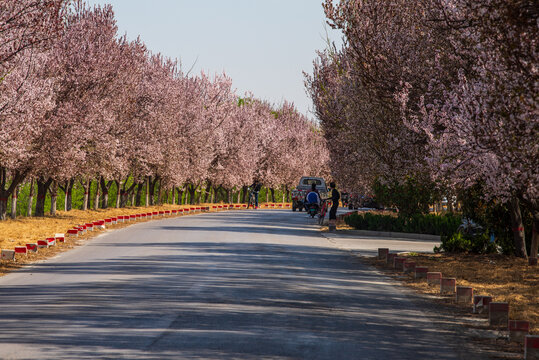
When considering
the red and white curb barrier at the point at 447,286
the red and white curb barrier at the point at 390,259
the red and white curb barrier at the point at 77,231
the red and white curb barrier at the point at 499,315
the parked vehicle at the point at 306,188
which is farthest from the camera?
the parked vehicle at the point at 306,188

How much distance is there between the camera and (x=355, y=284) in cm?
1432

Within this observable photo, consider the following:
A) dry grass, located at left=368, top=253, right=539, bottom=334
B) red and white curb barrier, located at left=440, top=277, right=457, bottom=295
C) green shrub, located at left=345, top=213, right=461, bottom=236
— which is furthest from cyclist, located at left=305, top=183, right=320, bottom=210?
red and white curb barrier, located at left=440, top=277, right=457, bottom=295

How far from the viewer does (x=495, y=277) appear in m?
16.2

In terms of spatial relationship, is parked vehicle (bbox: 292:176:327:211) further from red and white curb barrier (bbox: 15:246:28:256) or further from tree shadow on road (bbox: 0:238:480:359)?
tree shadow on road (bbox: 0:238:480:359)

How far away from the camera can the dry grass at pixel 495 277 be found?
41.0 feet

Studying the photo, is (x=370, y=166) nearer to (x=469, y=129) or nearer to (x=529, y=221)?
(x=529, y=221)

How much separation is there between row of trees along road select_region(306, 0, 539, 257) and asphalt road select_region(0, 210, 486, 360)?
8.80 ft

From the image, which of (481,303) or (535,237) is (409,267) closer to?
(535,237)

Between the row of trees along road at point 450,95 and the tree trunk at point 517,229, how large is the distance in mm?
25

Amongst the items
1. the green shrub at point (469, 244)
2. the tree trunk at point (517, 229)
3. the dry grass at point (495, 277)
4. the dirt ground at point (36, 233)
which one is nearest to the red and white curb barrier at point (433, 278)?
the dry grass at point (495, 277)

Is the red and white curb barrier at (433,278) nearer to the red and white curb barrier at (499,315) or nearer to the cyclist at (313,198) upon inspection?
the red and white curb barrier at (499,315)

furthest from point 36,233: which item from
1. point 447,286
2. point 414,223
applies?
point 447,286

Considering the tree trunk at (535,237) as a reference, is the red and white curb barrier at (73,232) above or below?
below

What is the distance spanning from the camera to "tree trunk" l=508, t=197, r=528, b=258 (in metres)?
19.1
